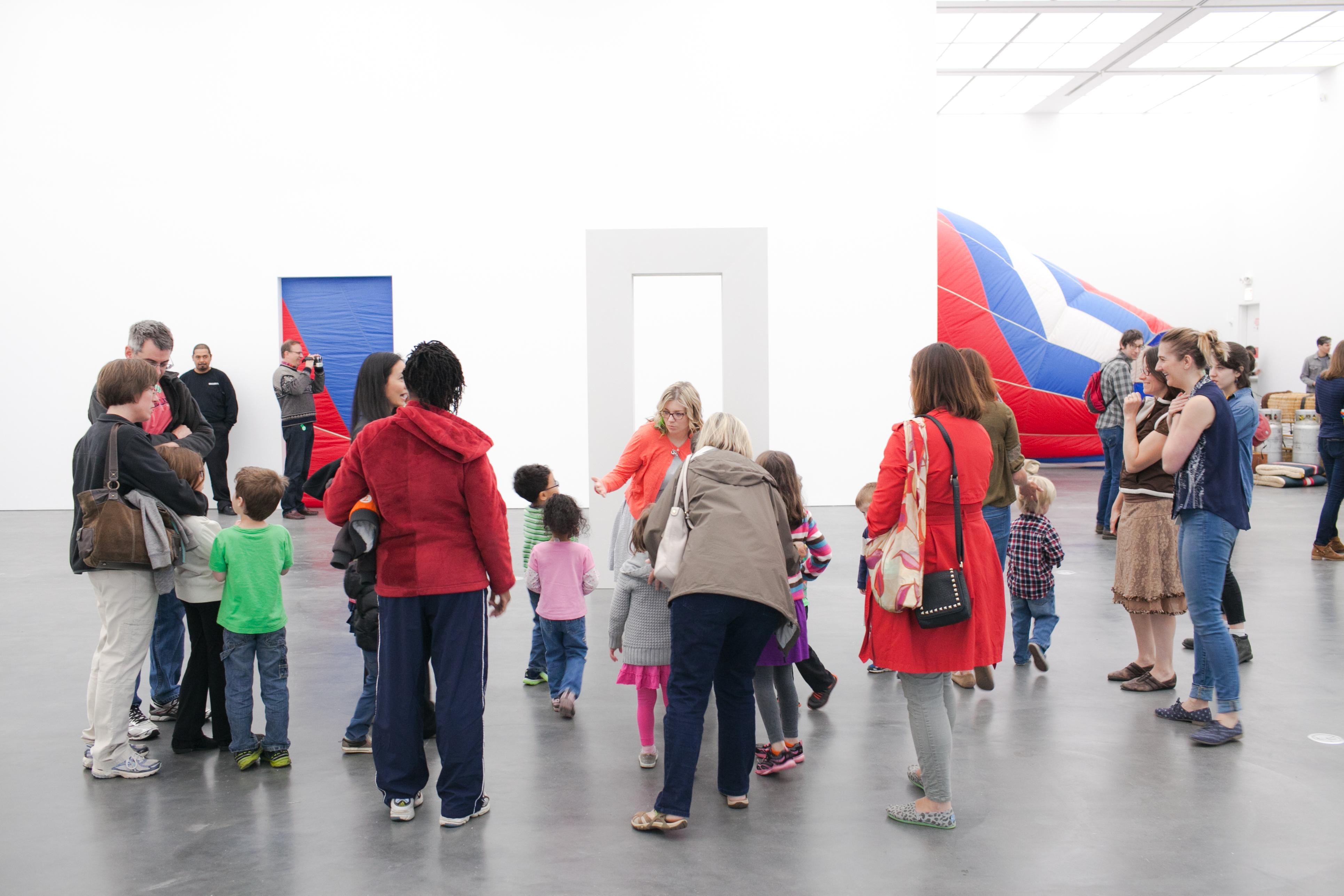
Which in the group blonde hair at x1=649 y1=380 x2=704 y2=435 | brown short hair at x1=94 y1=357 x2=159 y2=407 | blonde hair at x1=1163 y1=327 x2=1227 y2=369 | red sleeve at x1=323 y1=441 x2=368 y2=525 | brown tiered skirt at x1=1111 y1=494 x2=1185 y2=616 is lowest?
brown tiered skirt at x1=1111 y1=494 x2=1185 y2=616

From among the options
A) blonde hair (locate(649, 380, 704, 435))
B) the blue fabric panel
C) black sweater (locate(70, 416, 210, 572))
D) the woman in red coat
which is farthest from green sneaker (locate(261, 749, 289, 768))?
the blue fabric panel

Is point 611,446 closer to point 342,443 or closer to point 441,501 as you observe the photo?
point 441,501

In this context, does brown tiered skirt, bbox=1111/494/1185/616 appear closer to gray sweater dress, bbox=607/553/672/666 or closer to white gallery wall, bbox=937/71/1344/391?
gray sweater dress, bbox=607/553/672/666

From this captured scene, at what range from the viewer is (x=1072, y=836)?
2957 millimetres

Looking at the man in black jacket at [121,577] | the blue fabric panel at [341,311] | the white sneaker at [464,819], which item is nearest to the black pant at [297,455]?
the blue fabric panel at [341,311]

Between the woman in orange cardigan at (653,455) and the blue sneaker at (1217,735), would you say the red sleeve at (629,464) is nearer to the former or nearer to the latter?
the woman in orange cardigan at (653,455)

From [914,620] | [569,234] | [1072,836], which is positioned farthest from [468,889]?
[569,234]

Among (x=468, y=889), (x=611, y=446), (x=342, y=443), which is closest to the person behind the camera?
(x=468, y=889)

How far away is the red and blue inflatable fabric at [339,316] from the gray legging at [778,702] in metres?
7.50

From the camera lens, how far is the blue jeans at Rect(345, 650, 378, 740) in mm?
3680

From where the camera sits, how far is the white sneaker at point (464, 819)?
9.95 ft

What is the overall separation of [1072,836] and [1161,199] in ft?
57.0

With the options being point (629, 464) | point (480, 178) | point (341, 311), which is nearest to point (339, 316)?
point (341, 311)

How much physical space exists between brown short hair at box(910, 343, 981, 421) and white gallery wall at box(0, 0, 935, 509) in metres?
6.75
